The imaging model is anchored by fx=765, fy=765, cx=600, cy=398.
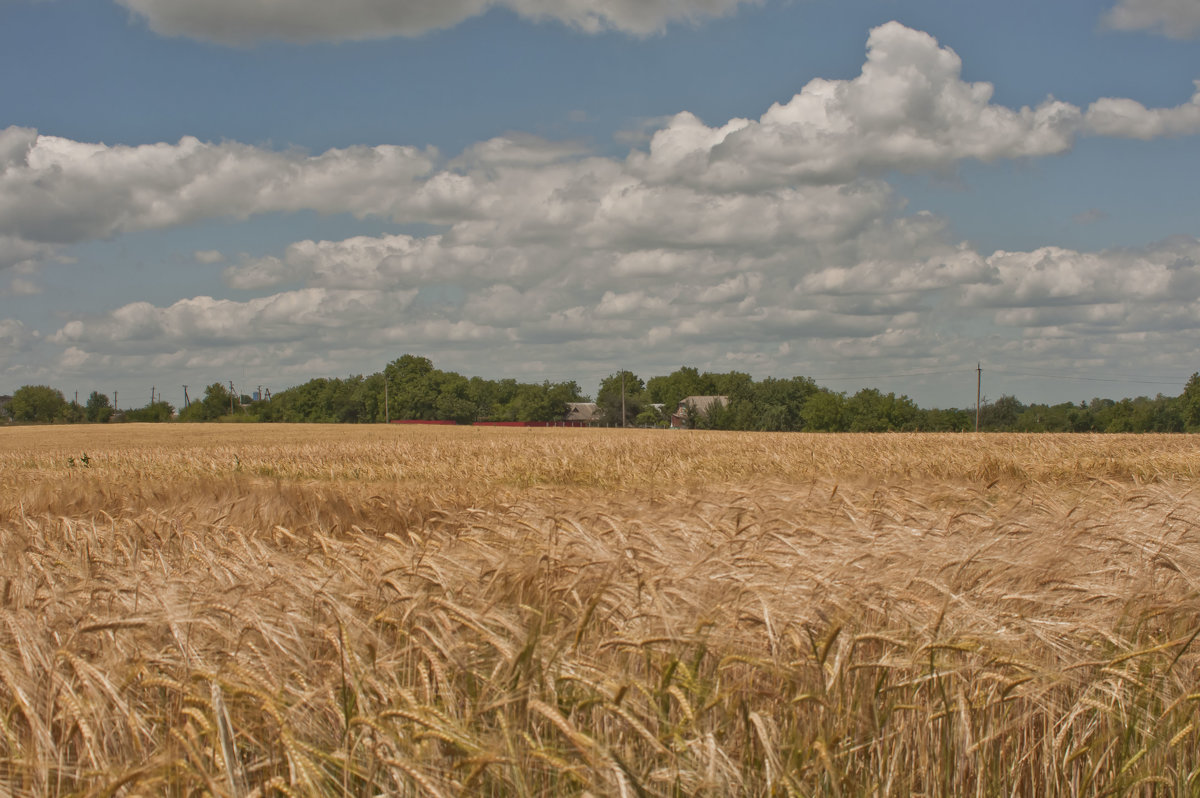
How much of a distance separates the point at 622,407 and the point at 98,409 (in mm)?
90396

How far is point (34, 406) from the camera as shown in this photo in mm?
131000

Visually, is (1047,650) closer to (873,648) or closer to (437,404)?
(873,648)

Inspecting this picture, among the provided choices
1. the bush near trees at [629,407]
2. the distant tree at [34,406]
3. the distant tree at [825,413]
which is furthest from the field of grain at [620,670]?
the distant tree at [34,406]

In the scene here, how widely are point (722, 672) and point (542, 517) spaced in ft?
10.1

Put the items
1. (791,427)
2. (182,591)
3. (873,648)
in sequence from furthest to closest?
(791,427) < (182,591) < (873,648)

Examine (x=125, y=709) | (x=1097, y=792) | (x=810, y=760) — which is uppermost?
(x=125, y=709)

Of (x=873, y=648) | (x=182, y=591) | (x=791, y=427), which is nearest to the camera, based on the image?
(x=873, y=648)

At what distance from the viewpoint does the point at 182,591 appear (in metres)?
3.20

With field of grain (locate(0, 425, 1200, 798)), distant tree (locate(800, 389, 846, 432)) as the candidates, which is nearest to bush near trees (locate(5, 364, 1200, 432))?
distant tree (locate(800, 389, 846, 432))

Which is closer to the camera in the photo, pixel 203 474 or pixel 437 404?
pixel 203 474

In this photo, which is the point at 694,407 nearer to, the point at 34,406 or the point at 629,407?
the point at 629,407

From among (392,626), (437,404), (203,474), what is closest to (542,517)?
(392,626)

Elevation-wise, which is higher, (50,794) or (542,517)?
(542,517)

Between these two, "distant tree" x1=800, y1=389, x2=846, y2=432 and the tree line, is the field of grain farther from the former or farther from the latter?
"distant tree" x1=800, y1=389, x2=846, y2=432
